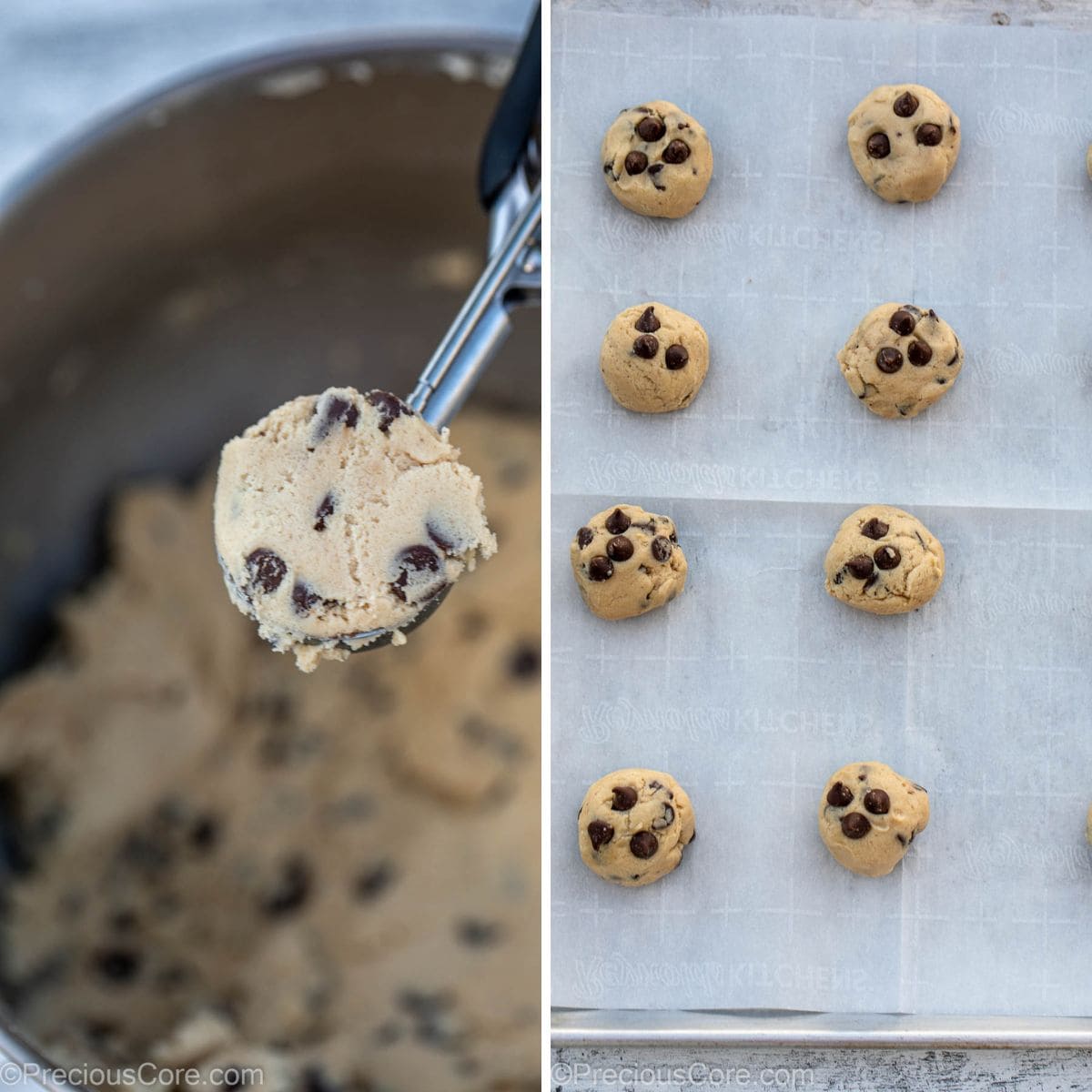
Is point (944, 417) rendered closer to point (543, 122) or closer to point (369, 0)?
point (543, 122)

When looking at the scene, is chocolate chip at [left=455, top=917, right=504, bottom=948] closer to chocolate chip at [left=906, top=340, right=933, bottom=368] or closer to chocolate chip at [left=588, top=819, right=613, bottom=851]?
chocolate chip at [left=588, top=819, right=613, bottom=851]

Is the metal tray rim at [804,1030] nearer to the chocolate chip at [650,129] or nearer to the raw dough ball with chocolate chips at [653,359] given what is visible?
the raw dough ball with chocolate chips at [653,359]

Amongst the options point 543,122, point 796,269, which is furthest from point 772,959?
point 543,122

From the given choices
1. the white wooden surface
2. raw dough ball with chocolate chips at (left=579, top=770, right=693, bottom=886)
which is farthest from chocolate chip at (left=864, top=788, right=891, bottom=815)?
the white wooden surface

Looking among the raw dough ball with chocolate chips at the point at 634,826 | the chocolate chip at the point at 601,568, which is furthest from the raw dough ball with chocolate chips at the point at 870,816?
the chocolate chip at the point at 601,568

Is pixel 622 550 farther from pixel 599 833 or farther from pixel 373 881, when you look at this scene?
pixel 373 881

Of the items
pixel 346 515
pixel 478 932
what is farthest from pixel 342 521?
pixel 478 932
